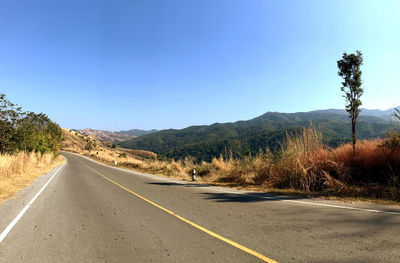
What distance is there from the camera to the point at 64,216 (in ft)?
19.5

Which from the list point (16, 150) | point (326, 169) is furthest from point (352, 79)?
point (16, 150)

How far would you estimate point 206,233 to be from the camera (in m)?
4.33

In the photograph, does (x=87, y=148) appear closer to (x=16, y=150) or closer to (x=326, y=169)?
(x=16, y=150)

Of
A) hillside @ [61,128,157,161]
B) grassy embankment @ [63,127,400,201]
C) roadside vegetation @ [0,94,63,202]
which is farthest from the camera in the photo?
hillside @ [61,128,157,161]

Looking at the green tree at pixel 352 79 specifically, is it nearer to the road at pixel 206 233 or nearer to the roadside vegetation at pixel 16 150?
the road at pixel 206 233

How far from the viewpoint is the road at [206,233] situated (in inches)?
132

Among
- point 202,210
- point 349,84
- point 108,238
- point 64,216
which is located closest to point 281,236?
point 202,210

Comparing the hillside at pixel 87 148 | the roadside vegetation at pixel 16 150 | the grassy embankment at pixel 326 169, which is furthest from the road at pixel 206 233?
the hillside at pixel 87 148

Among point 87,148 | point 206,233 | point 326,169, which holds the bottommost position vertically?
point 87,148

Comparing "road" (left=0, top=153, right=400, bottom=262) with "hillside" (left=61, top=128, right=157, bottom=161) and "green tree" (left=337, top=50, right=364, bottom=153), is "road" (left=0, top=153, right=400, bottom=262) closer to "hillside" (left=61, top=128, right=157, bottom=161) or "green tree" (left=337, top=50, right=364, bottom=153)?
"green tree" (left=337, top=50, right=364, bottom=153)

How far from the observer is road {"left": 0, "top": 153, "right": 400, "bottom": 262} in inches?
132

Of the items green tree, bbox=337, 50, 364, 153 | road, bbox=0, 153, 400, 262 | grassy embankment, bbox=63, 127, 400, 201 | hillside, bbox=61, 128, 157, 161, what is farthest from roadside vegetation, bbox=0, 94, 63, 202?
hillside, bbox=61, 128, 157, 161

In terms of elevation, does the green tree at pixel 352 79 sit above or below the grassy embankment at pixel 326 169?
above

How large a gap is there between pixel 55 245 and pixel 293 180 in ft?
30.4
